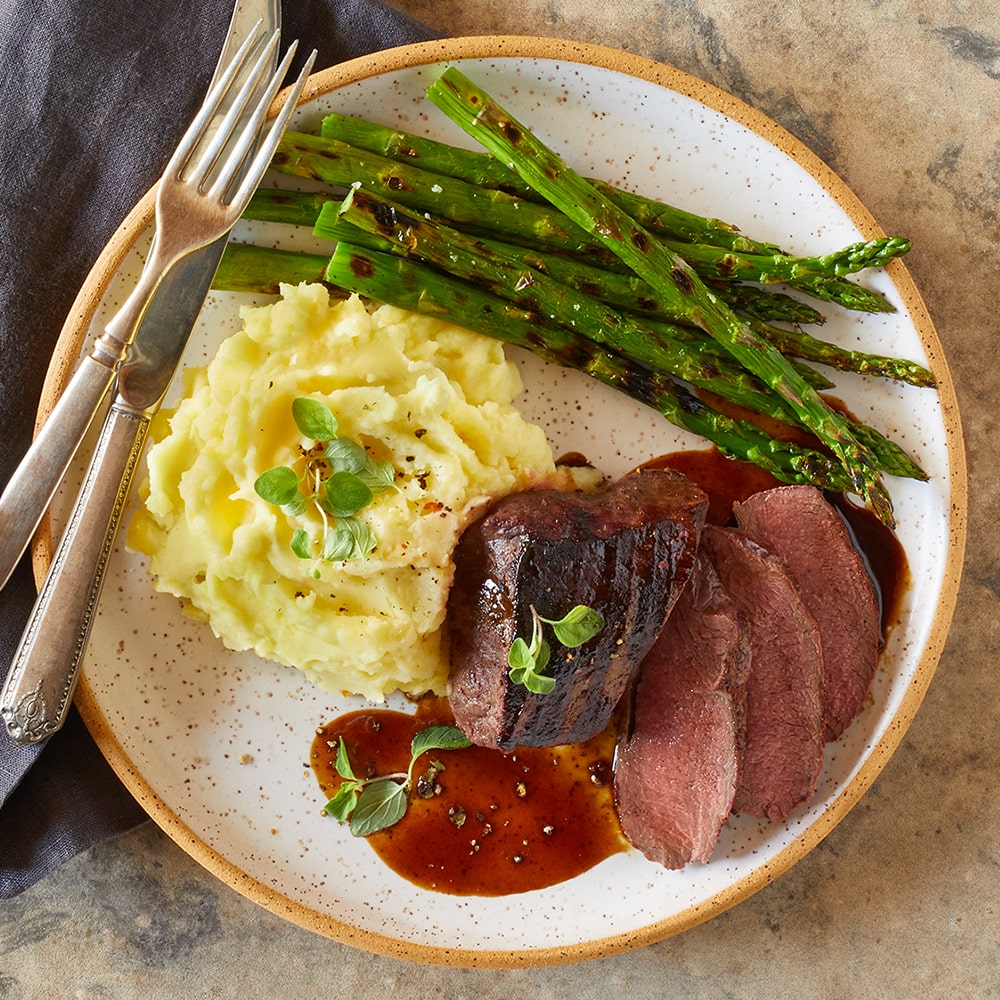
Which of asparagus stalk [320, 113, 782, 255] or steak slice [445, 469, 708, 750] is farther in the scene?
asparagus stalk [320, 113, 782, 255]

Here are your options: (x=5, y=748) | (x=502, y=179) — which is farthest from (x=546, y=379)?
(x=5, y=748)

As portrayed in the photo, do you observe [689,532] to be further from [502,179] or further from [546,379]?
[502,179]

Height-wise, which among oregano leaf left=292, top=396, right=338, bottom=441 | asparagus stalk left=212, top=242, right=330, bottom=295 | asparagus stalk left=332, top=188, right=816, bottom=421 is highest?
asparagus stalk left=332, top=188, right=816, bottom=421

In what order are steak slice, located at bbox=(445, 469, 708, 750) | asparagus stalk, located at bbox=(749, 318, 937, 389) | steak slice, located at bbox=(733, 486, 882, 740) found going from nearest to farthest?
steak slice, located at bbox=(445, 469, 708, 750)
asparagus stalk, located at bbox=(749, 318, 937, 389)
steak slice, located at bbox=(733, 486, 882, 740)

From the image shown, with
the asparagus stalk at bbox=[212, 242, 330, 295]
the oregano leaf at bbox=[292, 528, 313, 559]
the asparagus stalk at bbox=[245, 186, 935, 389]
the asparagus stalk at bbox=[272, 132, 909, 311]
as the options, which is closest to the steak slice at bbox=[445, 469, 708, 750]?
the oregano leaf at bbox=[292, 528, 313, 559]

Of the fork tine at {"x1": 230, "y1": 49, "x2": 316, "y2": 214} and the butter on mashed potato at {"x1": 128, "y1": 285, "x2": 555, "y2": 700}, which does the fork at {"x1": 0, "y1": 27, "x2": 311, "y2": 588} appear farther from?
the butter on mashed potato at {"x1": 128, "y1": 285, "x2": 555, "y2": 700}
